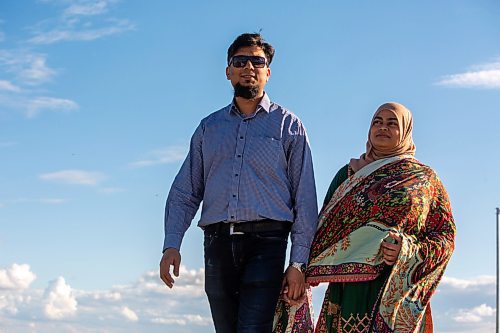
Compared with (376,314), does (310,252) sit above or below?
above

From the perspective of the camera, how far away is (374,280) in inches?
210

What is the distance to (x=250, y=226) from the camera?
518 centimetres

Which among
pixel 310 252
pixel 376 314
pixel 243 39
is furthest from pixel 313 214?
pixel 243 39

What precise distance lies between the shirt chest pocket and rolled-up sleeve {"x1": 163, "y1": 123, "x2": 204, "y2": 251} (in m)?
0.40

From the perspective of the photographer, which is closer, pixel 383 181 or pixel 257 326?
pixel 257 326

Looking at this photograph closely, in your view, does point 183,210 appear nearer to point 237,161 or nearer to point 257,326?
point 237,161

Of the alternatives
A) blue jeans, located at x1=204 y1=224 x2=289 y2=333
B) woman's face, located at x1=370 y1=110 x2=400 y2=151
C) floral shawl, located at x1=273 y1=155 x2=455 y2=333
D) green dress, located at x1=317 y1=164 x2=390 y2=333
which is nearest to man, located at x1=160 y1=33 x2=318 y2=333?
blue jeans, located at x1=204 y1=224 x2=289 y2=333

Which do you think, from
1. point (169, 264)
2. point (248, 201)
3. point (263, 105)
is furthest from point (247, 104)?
point (169, 264)

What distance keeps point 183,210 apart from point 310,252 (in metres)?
0.78

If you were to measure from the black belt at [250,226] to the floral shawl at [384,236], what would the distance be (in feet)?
1.09

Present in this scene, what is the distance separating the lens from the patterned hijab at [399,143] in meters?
5.57

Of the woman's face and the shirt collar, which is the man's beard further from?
the woman's face

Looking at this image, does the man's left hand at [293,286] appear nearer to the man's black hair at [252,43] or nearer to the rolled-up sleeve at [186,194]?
the rolled-up sleeve at [186,194]

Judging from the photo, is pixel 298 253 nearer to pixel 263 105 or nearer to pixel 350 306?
pixel 350 306
